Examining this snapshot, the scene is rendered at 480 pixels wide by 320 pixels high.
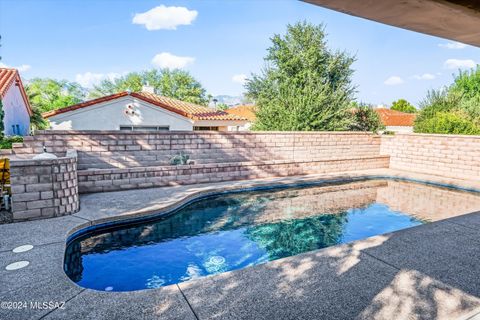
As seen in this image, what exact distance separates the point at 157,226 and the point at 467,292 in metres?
5.11

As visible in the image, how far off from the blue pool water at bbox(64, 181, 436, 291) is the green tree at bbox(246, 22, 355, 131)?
702 cm

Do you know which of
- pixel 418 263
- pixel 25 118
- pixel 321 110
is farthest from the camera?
pixel 25 118

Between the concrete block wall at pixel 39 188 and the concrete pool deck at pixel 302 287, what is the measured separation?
658 mm

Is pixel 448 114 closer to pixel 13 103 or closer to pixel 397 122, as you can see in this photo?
pixel 13 103

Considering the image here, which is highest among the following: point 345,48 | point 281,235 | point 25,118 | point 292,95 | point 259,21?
point 259,21

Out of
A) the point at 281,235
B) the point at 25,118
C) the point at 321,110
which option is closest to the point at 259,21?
the point at 321,110

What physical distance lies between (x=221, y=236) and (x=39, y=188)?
3514mm

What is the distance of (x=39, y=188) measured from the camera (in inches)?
207

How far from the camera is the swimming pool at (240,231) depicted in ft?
14.5

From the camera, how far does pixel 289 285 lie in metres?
3.14

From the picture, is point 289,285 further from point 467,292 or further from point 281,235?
point 281,235

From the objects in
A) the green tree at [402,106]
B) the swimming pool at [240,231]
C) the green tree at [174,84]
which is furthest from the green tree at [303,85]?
the green tree at [402,106]

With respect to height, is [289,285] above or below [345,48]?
below

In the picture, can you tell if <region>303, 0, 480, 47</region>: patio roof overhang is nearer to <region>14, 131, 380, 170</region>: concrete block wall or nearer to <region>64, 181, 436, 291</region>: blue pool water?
<region>64, 181, 436, 291</region>: blue pool water
